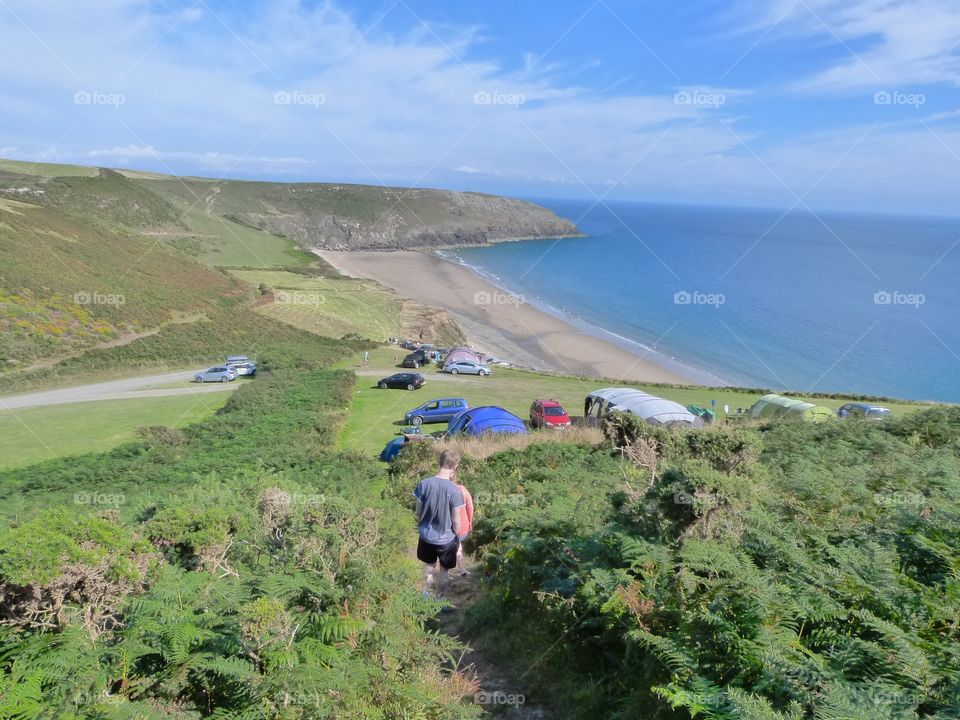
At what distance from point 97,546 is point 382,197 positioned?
186 m

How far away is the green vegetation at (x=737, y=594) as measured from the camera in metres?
3.61

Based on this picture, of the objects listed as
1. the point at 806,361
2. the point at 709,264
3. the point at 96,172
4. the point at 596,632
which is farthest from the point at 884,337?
the point at 96,172

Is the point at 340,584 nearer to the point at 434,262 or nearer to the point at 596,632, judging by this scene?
the point at 596,632

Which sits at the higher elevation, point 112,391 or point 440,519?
point 112,391

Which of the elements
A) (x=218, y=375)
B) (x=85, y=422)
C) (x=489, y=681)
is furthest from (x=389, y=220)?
(x=489, y=681)

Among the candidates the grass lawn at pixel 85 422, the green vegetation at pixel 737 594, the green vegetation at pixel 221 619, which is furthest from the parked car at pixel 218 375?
the green vegetation at pixel 737 594

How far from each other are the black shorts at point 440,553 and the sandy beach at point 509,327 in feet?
127

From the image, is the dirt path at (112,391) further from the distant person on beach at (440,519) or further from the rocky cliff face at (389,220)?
the rocky cliff face at (389,220)

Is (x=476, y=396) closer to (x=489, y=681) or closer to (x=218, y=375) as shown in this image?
(x=218, y=375)

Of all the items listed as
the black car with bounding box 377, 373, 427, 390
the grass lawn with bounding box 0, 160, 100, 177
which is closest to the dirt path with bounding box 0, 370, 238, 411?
the black car with bounding box 377, 373, 427, 390

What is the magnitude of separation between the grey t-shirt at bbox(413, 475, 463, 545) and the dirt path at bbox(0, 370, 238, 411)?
28265 mm

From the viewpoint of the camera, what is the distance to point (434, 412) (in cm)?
2366

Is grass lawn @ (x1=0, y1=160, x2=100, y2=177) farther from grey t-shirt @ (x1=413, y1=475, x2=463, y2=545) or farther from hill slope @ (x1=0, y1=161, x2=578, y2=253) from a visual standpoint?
grey t-shirt @ (x1=413, y1=475, x2=463, y2=545)

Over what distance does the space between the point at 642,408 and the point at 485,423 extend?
5.15 meters
